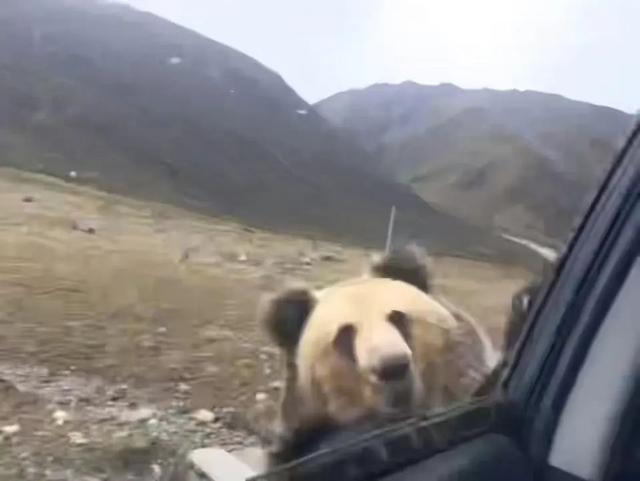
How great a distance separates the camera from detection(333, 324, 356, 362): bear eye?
→ 4.57 ft

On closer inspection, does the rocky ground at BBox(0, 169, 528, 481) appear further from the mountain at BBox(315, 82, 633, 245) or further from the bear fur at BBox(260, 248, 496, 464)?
the mountain at BBox(315, 82, 633, 245)

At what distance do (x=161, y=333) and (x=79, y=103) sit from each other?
1.13ft

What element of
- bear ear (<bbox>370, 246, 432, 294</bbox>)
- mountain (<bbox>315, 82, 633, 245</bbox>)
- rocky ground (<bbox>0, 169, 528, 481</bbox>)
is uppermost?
mountain (<bbox>315, 82, 633, 245</bbox>)

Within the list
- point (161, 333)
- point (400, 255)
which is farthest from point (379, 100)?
point (161, 333)

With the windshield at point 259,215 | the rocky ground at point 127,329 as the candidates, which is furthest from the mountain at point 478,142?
the rocky ground at point 127,329

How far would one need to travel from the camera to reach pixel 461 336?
1519mm

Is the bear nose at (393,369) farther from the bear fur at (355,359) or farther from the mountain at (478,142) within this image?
the mountain at (478,142)

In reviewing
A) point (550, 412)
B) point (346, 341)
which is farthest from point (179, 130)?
point (550, 412)

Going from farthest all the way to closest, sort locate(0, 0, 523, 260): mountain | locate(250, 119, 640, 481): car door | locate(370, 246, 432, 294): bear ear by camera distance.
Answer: locate(370, 246, 432, 294): bear ear → locate(0, 0, 523, 260): mountain → locate(250, 119, 640, 481): car door

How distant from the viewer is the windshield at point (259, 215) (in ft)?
4.32

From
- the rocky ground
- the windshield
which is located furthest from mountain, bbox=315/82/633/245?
the rocky ground

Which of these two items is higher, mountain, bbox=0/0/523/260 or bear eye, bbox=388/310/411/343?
mountain, bbox=0/0/523/260

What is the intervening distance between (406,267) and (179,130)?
0.40m

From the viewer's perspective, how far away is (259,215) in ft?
4.85
